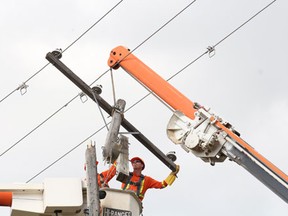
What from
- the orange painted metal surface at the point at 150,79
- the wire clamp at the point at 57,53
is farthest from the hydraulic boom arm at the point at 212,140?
the wire clamp at the point at 57,53

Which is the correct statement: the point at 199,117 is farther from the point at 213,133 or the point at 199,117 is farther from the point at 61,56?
the point at 61,56

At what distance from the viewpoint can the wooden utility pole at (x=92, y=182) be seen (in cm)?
1127

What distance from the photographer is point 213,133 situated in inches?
531

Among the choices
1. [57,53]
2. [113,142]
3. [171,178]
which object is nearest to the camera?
[113,142]

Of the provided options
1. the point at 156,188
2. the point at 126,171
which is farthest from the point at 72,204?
the point at 156,188

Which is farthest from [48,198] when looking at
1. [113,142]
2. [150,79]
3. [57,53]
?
[57,53]

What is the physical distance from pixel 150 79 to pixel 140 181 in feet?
4.80

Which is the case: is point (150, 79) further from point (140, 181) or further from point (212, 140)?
point (212, 140)

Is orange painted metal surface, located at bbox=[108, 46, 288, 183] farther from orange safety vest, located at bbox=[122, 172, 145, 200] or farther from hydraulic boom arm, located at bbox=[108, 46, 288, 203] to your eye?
orange safety vest, located at bbox=[122, 172, 145, 200]

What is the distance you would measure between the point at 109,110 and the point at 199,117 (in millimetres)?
1285

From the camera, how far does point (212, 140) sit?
13422mm

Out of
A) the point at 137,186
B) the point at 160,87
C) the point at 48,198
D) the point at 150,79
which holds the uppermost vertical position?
the point at 150,79

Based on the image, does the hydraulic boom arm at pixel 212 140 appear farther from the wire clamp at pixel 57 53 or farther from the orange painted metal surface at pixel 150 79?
the wire clamp at pixel 57 53

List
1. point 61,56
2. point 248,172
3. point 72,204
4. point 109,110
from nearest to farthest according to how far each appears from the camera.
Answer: point 72,204 → point 248,172 → point 109,110 → point 61,56
